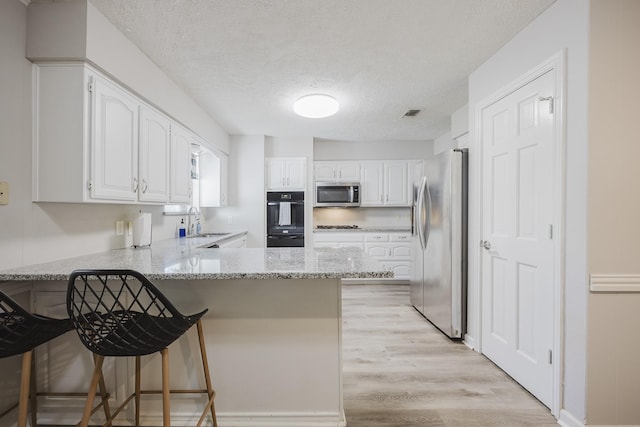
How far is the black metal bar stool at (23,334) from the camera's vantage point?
4.16 ft

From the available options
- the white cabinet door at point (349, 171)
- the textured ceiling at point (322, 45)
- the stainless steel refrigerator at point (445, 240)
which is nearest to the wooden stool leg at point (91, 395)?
the textured ceiling at point (322, 45)

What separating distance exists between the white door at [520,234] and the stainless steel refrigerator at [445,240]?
357 mm

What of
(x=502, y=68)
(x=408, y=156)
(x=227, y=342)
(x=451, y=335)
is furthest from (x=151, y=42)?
(x=408, y=156)

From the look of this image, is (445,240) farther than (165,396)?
Yes

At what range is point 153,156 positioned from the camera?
98.2 inches

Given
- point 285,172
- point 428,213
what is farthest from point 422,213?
point 285,172

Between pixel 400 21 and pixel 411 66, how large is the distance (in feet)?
2.15

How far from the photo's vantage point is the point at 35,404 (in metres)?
1.63

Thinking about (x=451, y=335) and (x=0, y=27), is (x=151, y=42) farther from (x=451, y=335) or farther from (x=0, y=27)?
(x=451, y=335)

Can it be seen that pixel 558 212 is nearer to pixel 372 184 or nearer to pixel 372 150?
pixel 372 184

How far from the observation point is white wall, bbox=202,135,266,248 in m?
4.88

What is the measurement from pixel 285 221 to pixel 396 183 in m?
2.00

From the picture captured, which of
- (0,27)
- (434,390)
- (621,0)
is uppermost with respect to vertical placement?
(621,0)

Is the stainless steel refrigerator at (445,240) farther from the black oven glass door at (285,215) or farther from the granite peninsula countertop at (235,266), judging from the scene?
the black oven glass door at (285,215)
